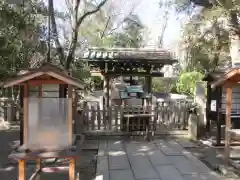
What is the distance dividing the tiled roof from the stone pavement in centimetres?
293

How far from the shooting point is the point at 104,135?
27.7ft

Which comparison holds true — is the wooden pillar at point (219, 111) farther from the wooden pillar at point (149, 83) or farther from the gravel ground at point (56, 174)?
the gravel ground at point (56, 174)

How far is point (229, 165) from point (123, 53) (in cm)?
535

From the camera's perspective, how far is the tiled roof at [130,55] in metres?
9.32

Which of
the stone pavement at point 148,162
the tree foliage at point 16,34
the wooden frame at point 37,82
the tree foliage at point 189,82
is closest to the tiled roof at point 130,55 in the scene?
the tree foliage at point 16,34

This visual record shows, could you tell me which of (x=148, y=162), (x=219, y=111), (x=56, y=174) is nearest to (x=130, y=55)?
(x=219, y=111)

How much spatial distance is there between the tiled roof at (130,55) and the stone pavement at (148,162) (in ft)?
9.60

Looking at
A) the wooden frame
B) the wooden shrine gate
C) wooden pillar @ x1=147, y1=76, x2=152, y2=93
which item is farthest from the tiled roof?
the wooden frame

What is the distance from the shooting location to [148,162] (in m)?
6.29

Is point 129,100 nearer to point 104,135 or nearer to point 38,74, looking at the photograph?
point 104,135

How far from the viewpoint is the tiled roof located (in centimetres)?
932

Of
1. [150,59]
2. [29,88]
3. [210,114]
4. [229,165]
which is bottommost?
[229,165]

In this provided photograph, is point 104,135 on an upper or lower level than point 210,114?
lower

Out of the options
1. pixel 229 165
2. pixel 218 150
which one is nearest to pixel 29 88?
pixel 229 165
